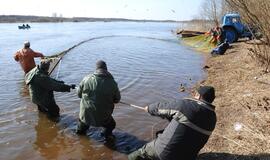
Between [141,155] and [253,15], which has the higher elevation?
[253,15]

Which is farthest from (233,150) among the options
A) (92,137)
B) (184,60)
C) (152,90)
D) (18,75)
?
(184,60)

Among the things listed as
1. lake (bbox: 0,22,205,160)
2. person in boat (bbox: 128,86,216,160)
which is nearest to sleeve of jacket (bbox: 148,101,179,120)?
person in boat (bbox: 128,86,216,160)

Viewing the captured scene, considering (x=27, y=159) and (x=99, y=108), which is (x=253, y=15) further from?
(x=27, y=159)

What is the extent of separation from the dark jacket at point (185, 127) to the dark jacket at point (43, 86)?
368cm

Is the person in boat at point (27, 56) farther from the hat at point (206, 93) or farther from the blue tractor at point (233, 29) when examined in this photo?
the blue tractor at point (233, 29)

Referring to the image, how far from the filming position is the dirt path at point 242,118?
21.4 feet

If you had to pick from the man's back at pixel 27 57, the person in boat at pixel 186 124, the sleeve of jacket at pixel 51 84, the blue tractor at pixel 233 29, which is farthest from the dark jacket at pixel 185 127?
the blue tractor at pixel 233 29

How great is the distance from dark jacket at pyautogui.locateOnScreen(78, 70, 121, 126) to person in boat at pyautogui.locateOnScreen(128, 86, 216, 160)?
179cm

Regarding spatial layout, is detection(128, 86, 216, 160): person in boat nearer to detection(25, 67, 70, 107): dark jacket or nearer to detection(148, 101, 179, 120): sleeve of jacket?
detection(148, 101, 179, 120): sleeve of jacket

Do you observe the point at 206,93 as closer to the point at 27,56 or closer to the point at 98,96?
the point at 98,96

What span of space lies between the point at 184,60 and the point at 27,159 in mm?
16484

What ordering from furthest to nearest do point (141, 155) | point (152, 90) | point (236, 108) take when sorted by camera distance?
1. point (152, 90)
2. point (236, 108)
3. point (141, 155)

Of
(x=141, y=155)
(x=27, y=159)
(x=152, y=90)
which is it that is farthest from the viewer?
(x=152, y=90)

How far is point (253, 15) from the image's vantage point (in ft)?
34.8
